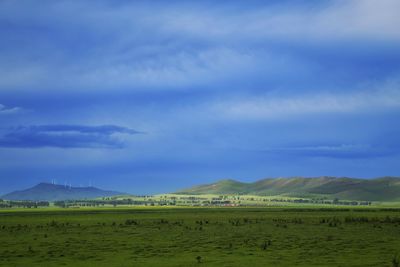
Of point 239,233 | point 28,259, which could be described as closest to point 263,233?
point 239,233

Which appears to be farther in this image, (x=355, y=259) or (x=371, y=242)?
(x=371, y=242)

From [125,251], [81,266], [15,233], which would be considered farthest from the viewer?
[15,233]

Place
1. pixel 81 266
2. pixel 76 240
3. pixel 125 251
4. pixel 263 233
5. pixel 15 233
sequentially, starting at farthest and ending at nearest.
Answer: pixel 15 233 < pixel 263 233 < pixel 76 240 < pixel 125 251 < pixel 81 266

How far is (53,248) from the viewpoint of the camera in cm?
4950

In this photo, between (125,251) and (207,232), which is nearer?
(125,251)

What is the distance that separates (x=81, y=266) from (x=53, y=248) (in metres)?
11.3

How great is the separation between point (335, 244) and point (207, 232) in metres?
18.9

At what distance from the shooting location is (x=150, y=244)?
173 feet

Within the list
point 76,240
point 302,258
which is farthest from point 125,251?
point 302,258

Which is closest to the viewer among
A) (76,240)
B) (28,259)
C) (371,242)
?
(28,259)

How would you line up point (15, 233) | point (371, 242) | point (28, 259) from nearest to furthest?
point (28, 259), point (371, 242), point (15, 233)

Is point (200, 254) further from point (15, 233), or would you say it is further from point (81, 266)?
point (15, 233)

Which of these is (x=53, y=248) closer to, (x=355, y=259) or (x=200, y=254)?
(x=200, y=254)

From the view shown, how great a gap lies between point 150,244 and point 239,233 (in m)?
13.7
